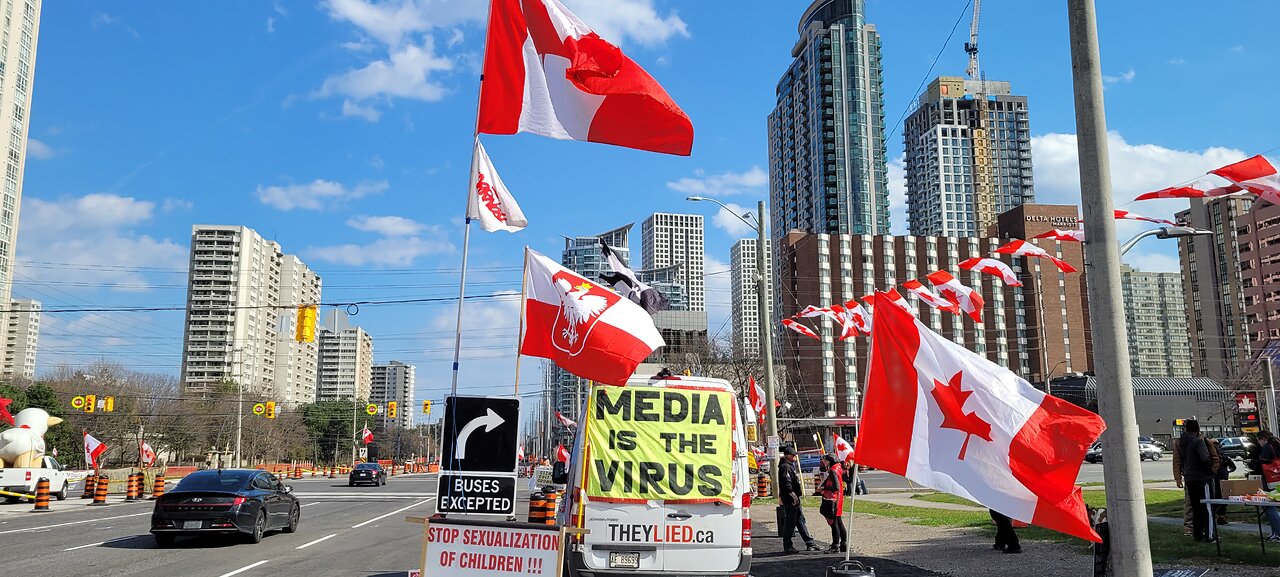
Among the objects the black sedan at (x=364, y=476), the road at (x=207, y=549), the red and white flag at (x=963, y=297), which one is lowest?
the black sedan at (x=364, y=476)

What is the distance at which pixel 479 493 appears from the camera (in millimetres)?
8586

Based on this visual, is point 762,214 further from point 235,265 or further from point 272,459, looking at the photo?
point 235,265

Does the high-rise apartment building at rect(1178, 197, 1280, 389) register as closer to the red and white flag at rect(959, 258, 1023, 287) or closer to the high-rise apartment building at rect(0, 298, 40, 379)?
the red and white flag at rect(959, 258, 1023, 287)

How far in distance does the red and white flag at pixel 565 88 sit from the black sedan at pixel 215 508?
36.8 feet

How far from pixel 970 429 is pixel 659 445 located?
377 centimetres

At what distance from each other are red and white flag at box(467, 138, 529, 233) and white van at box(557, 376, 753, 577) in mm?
2789

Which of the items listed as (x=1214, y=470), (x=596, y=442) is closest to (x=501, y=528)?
(x=596, y=442)

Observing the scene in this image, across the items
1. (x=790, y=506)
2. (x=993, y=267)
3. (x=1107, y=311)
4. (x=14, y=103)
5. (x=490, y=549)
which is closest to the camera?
(x=1107, y=311)

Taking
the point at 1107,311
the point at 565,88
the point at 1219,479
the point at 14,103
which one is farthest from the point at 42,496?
the point at 14,103

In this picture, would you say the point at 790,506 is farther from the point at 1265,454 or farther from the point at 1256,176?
the point at 1256,176

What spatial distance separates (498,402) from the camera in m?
8.91

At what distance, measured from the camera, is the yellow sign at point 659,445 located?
33.1ft

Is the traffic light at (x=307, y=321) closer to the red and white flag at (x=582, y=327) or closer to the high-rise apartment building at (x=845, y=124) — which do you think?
the red and white flag at (x=582, y=327)

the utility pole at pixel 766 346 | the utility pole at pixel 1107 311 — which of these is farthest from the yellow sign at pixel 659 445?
the utility pole at pixel 766 346
